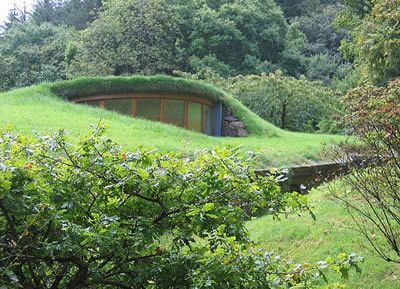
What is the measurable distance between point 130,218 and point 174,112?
1436 cm

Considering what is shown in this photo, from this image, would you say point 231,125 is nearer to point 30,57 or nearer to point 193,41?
point 193,41

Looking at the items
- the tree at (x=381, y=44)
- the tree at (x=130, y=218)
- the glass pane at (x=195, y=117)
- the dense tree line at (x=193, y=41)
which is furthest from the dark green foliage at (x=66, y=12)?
the tree at (x=130, y=218)

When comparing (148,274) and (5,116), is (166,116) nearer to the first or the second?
(5,116)

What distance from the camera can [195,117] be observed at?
56.9 ft

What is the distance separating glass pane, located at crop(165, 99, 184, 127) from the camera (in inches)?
658

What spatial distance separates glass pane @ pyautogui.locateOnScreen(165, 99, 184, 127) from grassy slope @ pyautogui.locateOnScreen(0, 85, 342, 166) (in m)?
2.33

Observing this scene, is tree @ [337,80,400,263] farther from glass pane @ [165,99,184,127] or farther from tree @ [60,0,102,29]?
tree @ [60,0,102,29]

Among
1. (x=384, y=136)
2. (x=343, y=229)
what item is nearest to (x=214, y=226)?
(x=384, y=136)

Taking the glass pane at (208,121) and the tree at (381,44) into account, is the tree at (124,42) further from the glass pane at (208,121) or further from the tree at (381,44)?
the tree at (381,44)

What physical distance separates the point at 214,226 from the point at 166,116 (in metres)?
14.1

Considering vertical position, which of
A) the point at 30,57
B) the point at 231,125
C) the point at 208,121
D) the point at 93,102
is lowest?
the point at 231,125

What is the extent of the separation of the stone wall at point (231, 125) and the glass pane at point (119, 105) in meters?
3.36

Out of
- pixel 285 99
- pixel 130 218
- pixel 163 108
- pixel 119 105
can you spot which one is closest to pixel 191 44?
pixel 285 99

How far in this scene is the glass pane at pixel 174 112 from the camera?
16.7m
